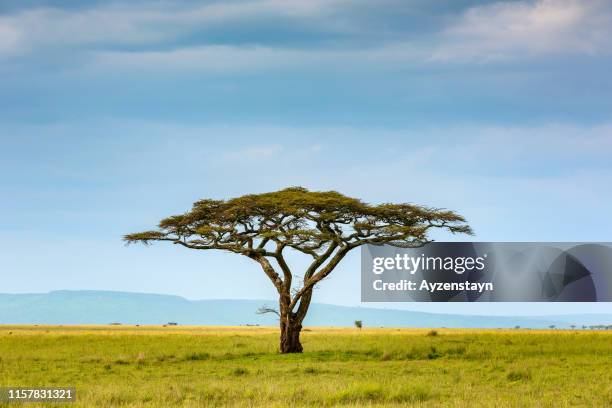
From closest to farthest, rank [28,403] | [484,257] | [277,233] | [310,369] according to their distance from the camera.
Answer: [28,403]
[310,369]
[277,233]
[484,257]

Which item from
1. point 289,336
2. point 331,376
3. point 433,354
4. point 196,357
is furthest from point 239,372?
point 433,354

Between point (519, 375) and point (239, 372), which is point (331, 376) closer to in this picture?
point (239, 372)

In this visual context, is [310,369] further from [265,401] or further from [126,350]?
[126,350]

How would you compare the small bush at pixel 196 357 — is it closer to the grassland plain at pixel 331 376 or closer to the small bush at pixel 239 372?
the grassland plain at pixel 331 376

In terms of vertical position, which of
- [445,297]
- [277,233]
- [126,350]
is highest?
[277,233]

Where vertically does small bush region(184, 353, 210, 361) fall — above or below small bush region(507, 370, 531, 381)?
below

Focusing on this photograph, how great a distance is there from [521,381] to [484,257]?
2380cm

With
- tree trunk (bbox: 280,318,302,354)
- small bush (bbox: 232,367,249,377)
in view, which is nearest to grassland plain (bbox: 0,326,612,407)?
small bush (bbox: 232,367,249,377)

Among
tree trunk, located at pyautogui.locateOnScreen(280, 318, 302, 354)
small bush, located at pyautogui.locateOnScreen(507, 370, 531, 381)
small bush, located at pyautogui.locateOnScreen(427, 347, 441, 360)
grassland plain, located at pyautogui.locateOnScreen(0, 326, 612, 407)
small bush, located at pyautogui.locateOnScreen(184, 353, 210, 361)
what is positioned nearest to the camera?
grassland plain, located at pyautogui.locateOnScreen(0, 326, 612, 407)

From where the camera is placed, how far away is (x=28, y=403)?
19484mm

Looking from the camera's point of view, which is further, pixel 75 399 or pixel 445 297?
pixel 445 297

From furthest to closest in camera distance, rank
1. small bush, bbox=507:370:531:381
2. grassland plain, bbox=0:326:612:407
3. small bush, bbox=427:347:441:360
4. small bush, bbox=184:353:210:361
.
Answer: small bush, bbox=184:353:210:361 < small bush, bbox=427:347:441:360 < small bush, bbox=507:370:531:381 < grassland plain, bbox=0:326:612:407

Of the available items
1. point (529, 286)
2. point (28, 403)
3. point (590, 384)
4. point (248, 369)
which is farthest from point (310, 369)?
point (529, 286)

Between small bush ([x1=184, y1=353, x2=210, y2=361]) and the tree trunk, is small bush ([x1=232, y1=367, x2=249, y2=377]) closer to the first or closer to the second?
small bush ([x1=184, y1=353, x2=210, y2=361])
